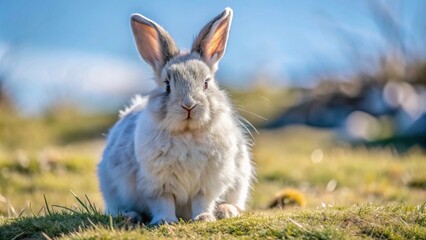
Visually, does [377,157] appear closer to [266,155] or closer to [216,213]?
[266,155]

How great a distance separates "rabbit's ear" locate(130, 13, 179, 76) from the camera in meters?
5.12

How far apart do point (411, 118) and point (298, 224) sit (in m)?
13.6

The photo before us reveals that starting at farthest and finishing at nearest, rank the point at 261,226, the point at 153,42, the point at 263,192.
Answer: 1. the point at 263,192
2. the point at 153,42
3. the point at 261,226

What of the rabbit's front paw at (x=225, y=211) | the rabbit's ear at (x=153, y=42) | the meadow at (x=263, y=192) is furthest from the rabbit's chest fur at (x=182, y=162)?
the rabbit's ear at (x=153, y=42)

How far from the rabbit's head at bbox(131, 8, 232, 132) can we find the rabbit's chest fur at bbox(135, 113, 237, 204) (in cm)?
12

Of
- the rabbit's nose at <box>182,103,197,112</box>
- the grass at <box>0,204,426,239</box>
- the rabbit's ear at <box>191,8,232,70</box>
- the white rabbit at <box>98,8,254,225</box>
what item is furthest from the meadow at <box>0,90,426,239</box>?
the rabbit's nose at <box>182,103,197,112</box>

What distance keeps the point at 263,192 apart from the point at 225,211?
299 cm

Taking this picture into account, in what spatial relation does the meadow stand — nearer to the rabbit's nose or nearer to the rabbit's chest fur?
the rabbit's chest fur

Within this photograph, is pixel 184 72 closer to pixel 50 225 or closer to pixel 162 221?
pixel 162 221

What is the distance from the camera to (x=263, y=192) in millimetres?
8039

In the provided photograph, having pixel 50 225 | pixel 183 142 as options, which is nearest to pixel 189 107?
pixel 183 142

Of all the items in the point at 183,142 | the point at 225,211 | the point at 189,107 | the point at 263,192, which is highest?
the point at 189,107

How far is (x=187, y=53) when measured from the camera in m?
5.18

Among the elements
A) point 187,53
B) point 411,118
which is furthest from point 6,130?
point 187,53
